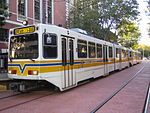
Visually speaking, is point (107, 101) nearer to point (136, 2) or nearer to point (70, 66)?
point (70, 66)

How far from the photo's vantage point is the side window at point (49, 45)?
11820mm

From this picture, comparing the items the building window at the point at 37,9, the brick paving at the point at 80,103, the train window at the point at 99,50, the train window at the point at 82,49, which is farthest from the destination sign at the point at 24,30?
the building window at the point at 37,9

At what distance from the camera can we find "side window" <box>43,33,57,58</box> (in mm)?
11820

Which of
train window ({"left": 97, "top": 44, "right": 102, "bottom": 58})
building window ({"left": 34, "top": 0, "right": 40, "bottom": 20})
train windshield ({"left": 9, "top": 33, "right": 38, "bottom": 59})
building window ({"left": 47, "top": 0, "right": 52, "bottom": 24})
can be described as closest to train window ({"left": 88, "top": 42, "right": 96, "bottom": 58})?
→ train window ({"left": 97, "top": 44, "right": 102, "bottom": 58})

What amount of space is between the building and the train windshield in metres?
7.71

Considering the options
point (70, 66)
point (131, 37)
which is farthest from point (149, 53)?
point (70, 66)

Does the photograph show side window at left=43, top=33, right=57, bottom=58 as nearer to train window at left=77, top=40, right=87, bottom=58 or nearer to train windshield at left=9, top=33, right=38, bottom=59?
train windshield at left=9, top=33, right=38, bottom=59

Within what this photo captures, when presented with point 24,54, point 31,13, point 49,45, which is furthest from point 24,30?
point 31,13

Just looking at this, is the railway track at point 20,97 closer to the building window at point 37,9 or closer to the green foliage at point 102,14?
the building window at point 37,9

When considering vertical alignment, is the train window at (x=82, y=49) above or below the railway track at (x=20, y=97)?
above

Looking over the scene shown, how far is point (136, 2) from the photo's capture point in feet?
121

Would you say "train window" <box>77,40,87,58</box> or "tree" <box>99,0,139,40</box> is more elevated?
"tree" <box>99,0,139,40</box>

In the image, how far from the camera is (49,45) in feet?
39.4

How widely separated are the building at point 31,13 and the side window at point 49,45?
8.96 m
